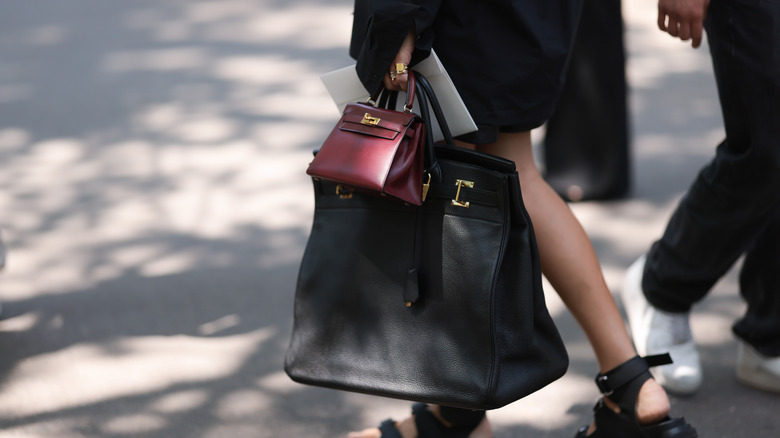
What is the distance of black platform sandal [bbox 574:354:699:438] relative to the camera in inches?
81.2

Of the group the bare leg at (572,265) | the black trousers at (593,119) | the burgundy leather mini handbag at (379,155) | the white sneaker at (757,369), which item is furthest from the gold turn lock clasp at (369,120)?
the black trousers at (593,119)

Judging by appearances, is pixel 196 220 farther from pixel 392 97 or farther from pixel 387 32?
pixel 387 32

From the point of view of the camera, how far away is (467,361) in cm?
186

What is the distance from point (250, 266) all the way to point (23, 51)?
11.5 ft

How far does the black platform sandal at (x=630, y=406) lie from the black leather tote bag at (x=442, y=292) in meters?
0.23

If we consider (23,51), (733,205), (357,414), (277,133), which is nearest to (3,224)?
(277,133)

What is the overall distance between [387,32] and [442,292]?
56 centimetres

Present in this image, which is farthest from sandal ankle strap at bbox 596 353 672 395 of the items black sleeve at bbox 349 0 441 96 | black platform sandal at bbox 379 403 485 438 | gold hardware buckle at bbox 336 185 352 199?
black sleeve at bbox 349 0 441 96

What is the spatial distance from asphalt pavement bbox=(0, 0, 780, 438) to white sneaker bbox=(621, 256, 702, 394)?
0.07m

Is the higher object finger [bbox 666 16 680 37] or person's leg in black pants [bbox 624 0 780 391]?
finger [bbox 666 16 680 37]

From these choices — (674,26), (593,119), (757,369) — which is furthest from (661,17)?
(593,119)

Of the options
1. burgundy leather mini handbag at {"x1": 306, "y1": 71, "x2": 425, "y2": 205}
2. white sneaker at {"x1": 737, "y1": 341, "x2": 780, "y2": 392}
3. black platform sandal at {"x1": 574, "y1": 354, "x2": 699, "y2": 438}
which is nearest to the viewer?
burgundy leather mini handbag at {"x1": 306, "y1": 71, "x2": 425, "y2": 205}

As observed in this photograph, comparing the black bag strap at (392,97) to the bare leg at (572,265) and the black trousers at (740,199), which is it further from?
the black trousers at (740,199)

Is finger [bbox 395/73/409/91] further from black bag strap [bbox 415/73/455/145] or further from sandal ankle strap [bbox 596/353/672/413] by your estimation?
sandal ankle strap [bbox 596/353/672/413]
